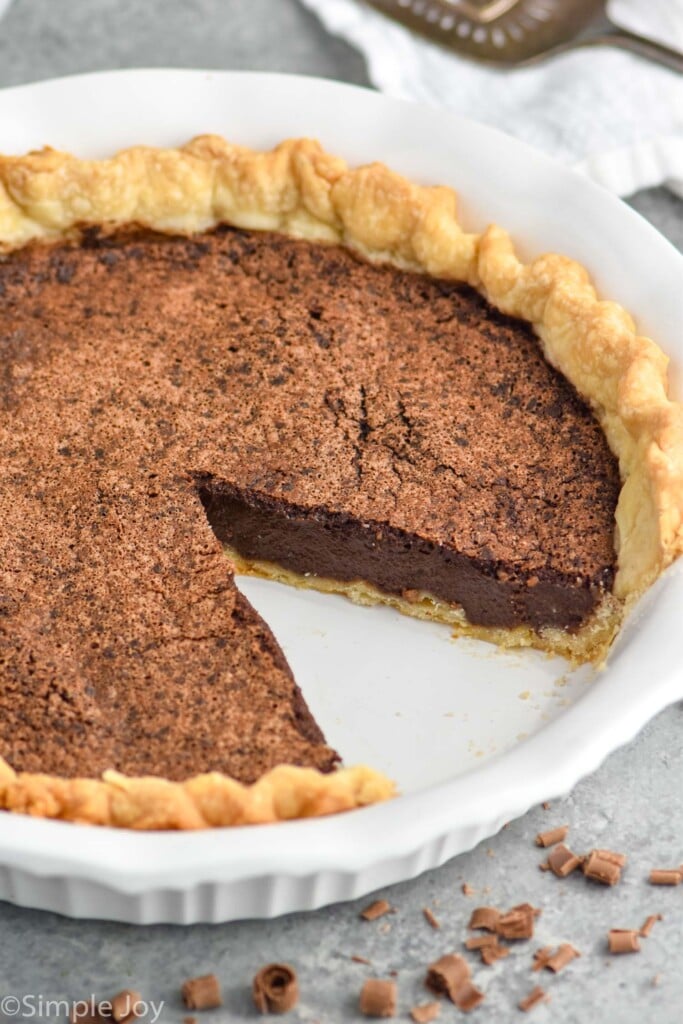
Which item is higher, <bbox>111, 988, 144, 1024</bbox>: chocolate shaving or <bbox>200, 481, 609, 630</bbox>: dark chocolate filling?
<bbox>200, 481, 609, 630</bbox>: dark chocolate filling

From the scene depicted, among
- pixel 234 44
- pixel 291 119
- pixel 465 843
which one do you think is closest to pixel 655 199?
pixel 291 119

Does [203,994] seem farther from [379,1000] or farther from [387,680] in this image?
[387,680]

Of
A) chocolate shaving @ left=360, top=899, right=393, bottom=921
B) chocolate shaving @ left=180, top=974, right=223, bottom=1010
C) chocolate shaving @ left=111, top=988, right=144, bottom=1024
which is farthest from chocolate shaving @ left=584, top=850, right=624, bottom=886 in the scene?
chocolate shaving @ left=111, top=988, right=144, bottom=1024

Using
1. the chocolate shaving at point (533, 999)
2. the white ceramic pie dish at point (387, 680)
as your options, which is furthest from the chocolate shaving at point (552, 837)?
the chocolate shaving at point (533, 999)

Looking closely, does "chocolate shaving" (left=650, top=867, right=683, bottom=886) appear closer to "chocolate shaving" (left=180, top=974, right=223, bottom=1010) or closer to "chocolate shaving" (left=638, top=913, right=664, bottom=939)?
"chocolate shaving" (left=638, top=913, right=664, bottom=939)

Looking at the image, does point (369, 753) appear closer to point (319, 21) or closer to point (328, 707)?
Answer: point (328, 707)

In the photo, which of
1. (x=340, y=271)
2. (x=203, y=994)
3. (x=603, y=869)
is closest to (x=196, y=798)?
(x=203, y=994)
